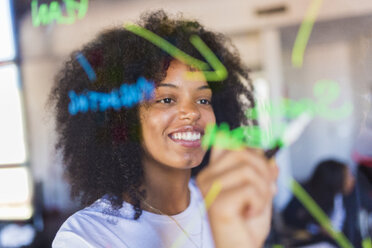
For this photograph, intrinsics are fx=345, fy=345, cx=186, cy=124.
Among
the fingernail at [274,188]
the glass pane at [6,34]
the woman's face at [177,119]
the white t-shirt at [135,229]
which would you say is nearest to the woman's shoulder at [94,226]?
Result: the white t-shirt at [135,229]

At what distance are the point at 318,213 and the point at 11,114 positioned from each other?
82 centimetres

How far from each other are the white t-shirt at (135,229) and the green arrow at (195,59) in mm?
195

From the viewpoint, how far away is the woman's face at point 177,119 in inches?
23.0

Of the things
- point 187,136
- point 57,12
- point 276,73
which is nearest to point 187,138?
point 187,136

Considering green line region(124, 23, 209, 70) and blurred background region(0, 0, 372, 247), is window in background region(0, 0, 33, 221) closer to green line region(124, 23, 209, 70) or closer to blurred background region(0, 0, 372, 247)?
blurred background region(0, 0, 372, 247)

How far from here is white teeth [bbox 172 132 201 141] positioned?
58 cm

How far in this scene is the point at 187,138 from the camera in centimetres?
59

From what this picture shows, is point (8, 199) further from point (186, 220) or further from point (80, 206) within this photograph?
point (186, 220)

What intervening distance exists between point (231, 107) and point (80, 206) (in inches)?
14.0

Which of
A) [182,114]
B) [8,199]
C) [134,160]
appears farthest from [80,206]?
[8,199]

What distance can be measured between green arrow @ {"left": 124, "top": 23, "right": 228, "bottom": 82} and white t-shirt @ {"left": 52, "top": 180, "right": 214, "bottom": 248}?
0.20m

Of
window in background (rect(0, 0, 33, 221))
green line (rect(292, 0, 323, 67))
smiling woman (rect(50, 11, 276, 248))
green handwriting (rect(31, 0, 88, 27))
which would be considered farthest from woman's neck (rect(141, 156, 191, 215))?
window in background (rect(0, 0, 33, 221))

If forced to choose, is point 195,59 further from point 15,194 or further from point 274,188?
point 15,194

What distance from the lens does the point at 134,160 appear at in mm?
636
